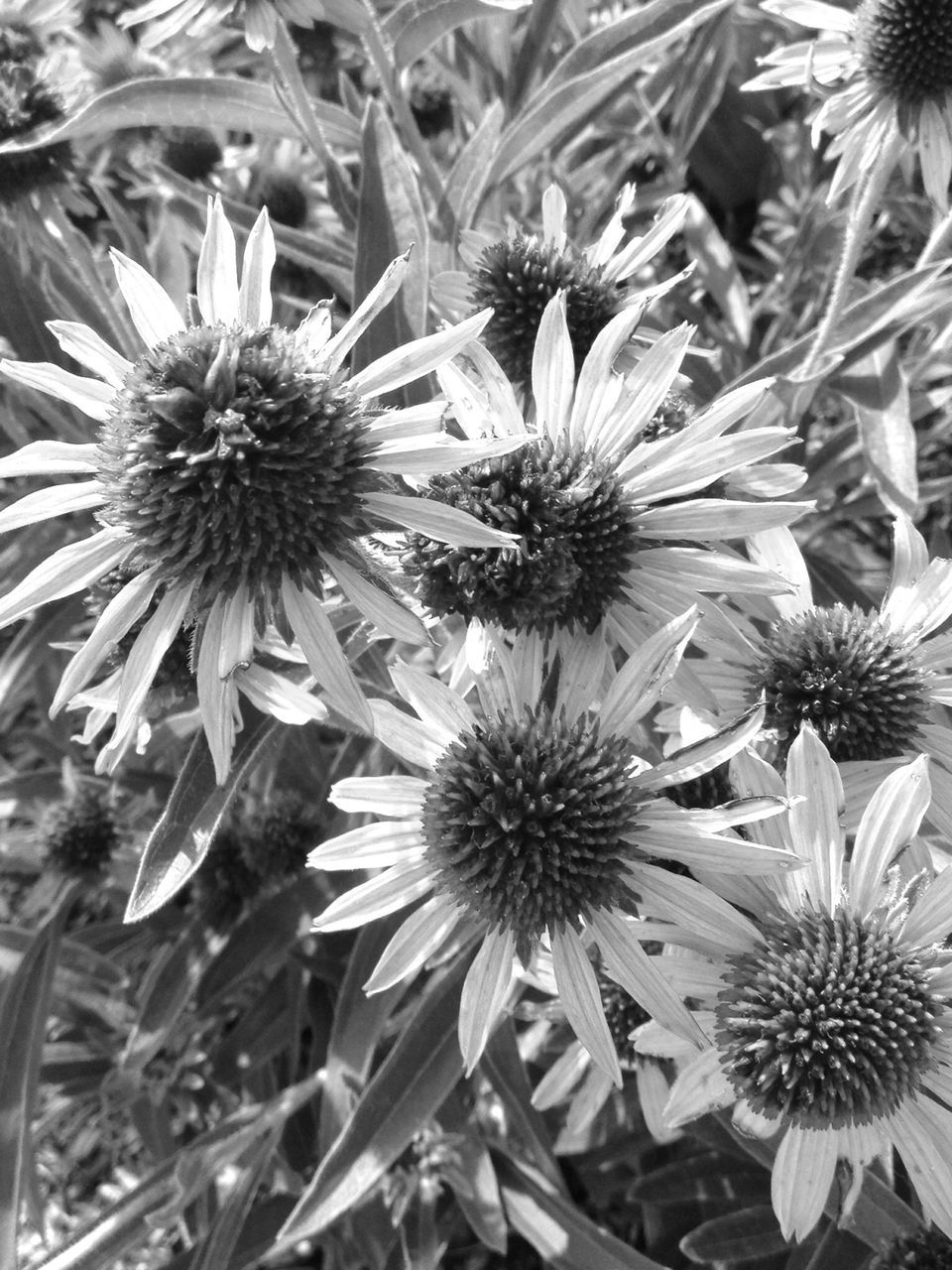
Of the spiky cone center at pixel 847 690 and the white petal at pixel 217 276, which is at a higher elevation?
the white petal at pixel 217 276

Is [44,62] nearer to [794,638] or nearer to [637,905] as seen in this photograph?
[794,638]

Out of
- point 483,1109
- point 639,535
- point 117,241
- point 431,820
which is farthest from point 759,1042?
point 117,241

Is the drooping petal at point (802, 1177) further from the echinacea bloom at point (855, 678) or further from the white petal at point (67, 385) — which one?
the white petal at point (67, 385)

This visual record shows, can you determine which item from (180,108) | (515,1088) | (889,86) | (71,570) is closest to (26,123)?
(180,108)

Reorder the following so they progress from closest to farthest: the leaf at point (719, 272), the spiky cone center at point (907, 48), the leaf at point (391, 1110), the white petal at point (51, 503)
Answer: the white petal at point (51, 503) < the leaf at point (391, 1110) < the spiky cone center at point (907, 48) < the leaf at point (719, 272)

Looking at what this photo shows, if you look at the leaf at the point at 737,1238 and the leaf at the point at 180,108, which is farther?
the leaf at the point at 180,108

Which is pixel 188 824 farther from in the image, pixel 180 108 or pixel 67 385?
pixel 180 108

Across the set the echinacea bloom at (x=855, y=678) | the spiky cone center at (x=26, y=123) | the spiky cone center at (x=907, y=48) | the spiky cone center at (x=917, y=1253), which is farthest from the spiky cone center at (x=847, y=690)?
the spiky cone center at (x=26, y=123)
